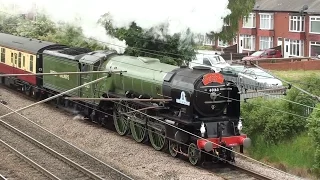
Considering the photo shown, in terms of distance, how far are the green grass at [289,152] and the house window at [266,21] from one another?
1124 inches

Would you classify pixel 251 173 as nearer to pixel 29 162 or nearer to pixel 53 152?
pixel 53 152

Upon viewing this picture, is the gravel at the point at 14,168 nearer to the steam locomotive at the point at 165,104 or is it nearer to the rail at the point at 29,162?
the rail at the point at 29,162

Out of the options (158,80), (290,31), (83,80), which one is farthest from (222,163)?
(290,31)

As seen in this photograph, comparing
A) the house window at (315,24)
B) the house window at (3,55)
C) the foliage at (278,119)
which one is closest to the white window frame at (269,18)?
the house window at (315,24)

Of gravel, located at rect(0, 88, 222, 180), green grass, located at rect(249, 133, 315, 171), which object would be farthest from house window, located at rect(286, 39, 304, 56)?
green grass, located at rect(249, 133, 315, 171)

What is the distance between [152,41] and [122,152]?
25.5ft

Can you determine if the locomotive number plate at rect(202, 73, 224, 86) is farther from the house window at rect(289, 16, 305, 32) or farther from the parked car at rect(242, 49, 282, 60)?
the house window at rect(289, 16, 305, 32)

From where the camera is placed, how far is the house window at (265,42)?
46.4 metres

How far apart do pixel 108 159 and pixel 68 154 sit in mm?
1459

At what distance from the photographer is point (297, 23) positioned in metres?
42.7

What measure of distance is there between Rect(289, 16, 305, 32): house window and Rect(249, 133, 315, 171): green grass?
25705 millimetres

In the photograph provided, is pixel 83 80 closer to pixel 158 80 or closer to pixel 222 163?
pixel 158 80

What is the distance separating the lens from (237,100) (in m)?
16.1

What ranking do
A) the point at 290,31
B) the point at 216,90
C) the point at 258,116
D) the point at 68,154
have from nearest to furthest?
the point at 216,90 < the point at 68,154 < the point at 258,116 < the point at 290,31
